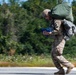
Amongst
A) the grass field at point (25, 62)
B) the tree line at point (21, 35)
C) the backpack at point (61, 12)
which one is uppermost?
the backpack at point (61, 12)

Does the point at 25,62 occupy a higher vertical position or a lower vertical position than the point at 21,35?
higher

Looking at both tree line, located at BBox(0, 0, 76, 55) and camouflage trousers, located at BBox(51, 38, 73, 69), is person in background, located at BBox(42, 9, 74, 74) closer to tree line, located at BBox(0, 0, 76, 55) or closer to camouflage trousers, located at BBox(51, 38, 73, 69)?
camouflage trousers, located at BBox(51, 38, 73, 69)

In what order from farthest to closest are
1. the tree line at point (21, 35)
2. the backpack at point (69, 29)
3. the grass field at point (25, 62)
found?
the tree line at point (21, 35), the grass field at point (25, 62), the backpack at point (69, 29)

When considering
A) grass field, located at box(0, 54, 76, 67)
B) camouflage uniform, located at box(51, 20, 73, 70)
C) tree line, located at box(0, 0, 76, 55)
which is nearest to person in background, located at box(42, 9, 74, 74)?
camouflage uniform, located at box(51, 20, 73, 70)

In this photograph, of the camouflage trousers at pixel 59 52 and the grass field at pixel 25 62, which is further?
the grass field at pixel 25 62

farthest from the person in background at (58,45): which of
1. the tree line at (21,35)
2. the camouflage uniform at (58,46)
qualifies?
the tree line at (21,35)

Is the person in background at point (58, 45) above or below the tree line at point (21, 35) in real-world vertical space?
above

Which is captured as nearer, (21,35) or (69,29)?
(69,29)

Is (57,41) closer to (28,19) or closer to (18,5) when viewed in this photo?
(28,19)

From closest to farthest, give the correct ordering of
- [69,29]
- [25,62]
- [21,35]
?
[69,29]
[25,62]
[21,35]

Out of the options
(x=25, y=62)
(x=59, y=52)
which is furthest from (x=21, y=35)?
(x=59, y=52)

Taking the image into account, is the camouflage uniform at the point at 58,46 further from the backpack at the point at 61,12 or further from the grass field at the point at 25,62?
the grass field at the point at 25,62

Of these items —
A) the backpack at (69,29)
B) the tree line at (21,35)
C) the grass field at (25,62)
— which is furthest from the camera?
the tree line at (21,35)

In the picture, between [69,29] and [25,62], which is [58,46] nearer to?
[69,29]
